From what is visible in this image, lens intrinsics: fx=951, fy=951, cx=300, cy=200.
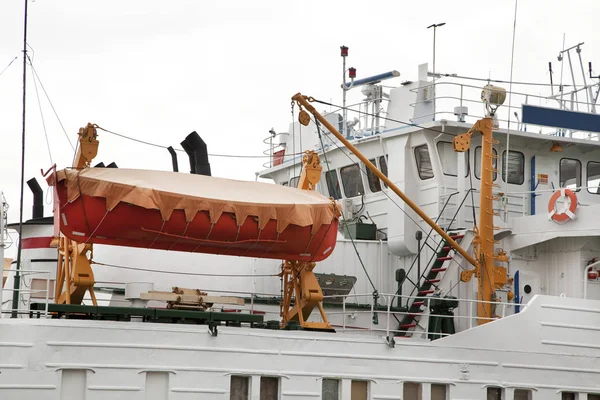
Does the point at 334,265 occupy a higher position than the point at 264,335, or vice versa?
the point at 334,265

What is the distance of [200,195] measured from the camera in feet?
52.0

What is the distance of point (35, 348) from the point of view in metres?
14.1

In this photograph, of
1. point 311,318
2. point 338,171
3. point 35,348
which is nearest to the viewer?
point 35,348

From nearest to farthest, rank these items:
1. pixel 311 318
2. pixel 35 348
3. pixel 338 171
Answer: pixel 35 348, pixel 311 318, pixel 338 171

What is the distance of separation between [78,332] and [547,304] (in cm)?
866

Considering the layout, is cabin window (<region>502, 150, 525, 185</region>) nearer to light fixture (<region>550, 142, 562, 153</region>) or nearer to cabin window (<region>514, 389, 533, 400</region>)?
light fixture (<region>550, 142, 562, 153</region>)

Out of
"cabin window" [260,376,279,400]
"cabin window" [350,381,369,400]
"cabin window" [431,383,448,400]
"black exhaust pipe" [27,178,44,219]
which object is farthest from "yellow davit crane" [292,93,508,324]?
"black exhaust pipe" [27,178,44,219]

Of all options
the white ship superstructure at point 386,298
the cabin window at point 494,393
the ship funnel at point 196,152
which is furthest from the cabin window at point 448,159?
the cabin window at point 494,393

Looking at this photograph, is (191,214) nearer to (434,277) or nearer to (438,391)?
(438,391)

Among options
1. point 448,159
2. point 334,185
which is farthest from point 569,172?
point 334,185

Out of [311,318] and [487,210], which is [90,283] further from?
[487,210]

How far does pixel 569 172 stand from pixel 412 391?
8988mm

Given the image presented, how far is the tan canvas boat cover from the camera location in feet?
50.2

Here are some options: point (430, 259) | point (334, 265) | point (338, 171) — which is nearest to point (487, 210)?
point (430, 259)
